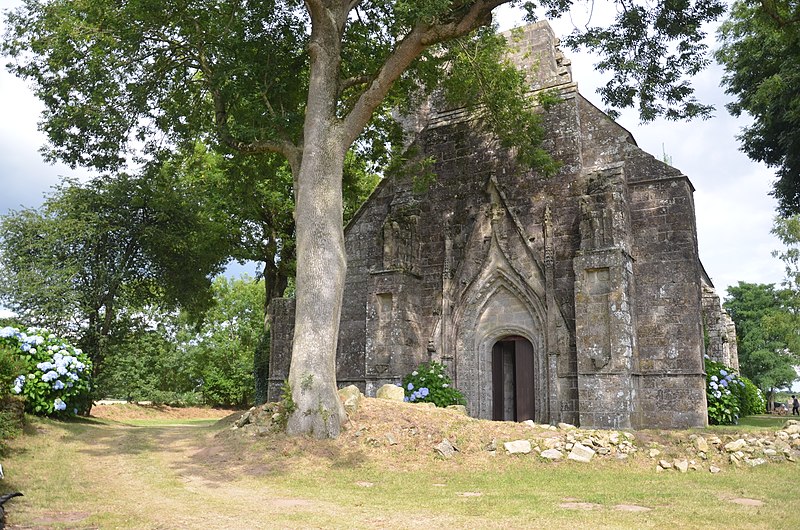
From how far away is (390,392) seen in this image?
586 inches

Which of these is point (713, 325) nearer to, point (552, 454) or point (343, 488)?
point (552, 454)

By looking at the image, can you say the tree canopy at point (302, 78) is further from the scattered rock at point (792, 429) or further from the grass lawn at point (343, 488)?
the scattered rock at point (792, 429)

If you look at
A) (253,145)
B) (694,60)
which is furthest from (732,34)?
(253,145)

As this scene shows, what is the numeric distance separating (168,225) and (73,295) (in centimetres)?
363

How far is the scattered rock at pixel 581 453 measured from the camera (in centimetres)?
1056

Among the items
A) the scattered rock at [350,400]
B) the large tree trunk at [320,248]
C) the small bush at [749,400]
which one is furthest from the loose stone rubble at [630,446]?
the small bush at [749,400]

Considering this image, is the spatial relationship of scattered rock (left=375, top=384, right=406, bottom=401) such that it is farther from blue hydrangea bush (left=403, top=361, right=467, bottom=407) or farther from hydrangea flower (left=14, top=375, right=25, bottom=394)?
hydrangea flower (left=14, top=375, right=25, bottom=394)

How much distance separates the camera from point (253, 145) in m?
13.1

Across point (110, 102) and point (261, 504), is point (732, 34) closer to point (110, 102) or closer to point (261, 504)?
point (110, 102)

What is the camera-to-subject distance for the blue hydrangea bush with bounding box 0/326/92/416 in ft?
Answer: 40.8

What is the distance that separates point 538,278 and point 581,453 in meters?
6.30

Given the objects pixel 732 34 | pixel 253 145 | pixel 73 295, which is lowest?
pixel 73 295

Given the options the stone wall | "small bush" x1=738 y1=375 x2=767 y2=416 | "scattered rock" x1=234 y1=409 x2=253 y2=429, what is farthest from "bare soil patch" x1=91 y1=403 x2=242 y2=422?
the stone wall

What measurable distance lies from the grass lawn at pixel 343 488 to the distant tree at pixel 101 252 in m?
7.58
